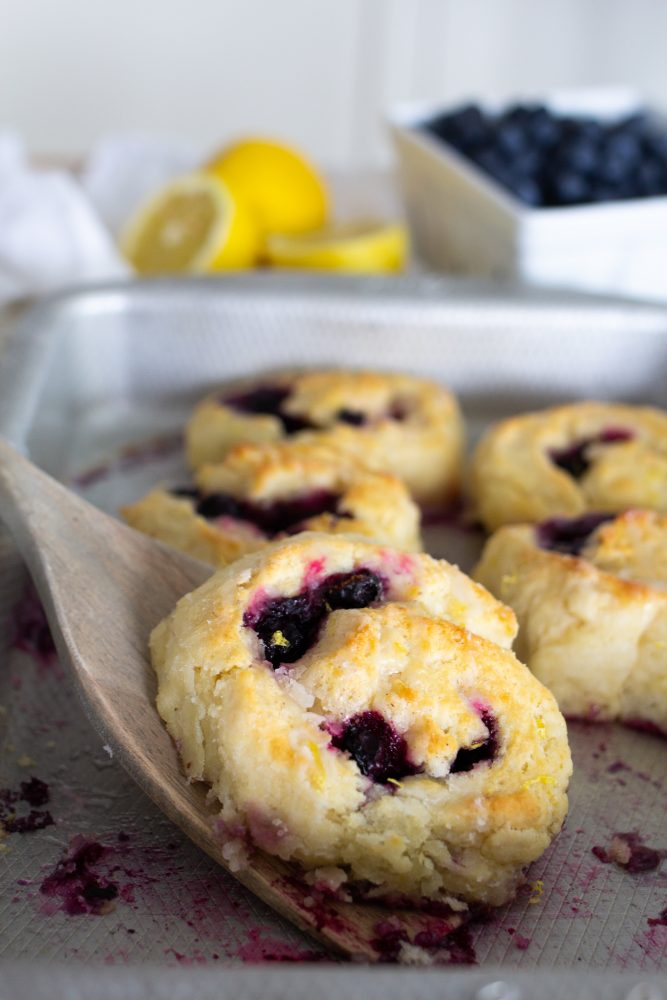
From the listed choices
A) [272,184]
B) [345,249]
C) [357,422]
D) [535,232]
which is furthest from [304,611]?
[272,184]

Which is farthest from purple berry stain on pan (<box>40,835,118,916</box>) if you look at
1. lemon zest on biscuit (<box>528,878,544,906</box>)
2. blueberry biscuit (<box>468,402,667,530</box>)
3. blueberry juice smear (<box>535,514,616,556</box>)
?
blueberry biscuit (<box>468,402,667,530</box>)

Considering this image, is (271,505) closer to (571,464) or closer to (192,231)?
(571,464)

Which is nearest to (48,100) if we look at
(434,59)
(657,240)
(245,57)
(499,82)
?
(245,57)

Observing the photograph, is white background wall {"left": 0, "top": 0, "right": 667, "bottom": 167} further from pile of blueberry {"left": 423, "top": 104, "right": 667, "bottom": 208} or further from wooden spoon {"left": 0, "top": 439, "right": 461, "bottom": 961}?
wooden spoon {"left": 0, "top": 439, "right": 461, "bottom": 961}

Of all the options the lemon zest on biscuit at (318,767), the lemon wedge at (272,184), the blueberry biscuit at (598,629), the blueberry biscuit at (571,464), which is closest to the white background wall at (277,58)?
the lemon wedge at (272,184)

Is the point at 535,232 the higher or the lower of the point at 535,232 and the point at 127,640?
the higher
